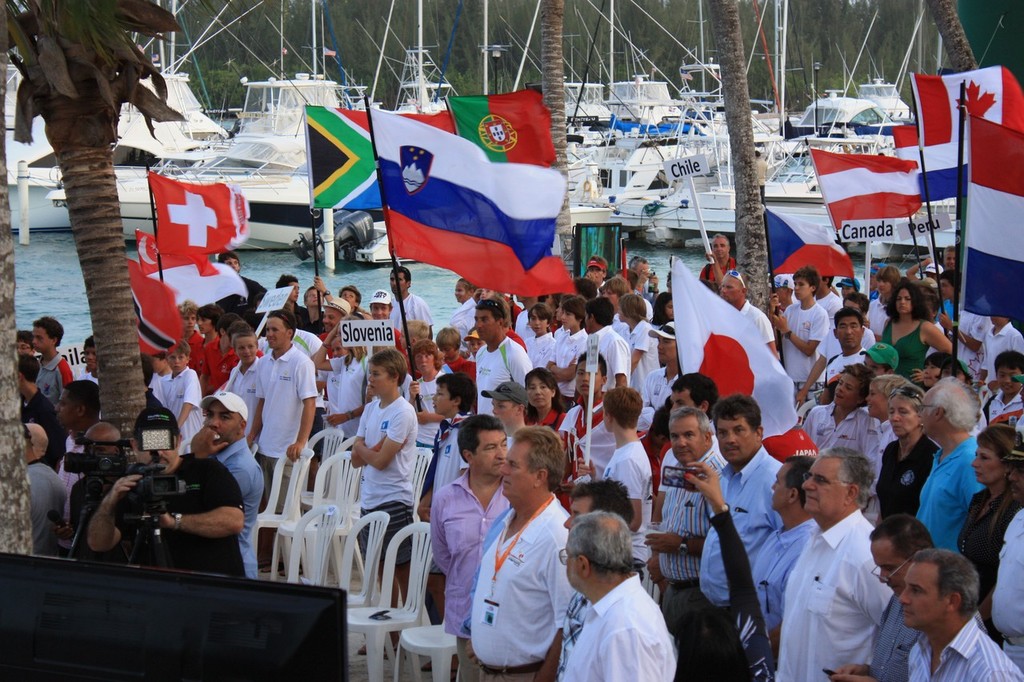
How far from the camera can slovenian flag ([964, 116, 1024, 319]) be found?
7.87 metres

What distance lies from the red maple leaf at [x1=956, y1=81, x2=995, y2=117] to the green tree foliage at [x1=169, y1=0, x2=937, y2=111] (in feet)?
196

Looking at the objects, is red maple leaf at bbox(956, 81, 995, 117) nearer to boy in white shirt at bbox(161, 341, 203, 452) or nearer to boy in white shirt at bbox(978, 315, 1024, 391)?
boy in white shirt at bbox(978, 315, 1024, 391)

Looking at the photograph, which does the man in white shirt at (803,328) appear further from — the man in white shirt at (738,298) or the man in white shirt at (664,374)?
the man in white shirt at (664,374)

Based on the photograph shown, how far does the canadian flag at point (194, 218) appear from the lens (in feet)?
42.4

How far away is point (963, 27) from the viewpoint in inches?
579

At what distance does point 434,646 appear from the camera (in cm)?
679

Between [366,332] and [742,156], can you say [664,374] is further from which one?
[742,156]

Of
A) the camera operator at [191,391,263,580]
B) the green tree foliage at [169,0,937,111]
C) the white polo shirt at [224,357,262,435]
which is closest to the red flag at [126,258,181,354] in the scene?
the white polo shirt at [224,357,262,435]

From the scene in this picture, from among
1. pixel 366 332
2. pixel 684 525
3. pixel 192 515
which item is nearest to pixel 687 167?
pixel 366 332

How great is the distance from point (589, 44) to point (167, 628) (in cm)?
7174

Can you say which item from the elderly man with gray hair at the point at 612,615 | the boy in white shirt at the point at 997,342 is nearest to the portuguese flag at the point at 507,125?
the boy in white shirt at the point at 997,342

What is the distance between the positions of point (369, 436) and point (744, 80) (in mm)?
8493

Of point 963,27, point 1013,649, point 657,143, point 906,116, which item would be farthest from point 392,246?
point 906,116

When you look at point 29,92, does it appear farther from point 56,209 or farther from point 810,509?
point 56,209
